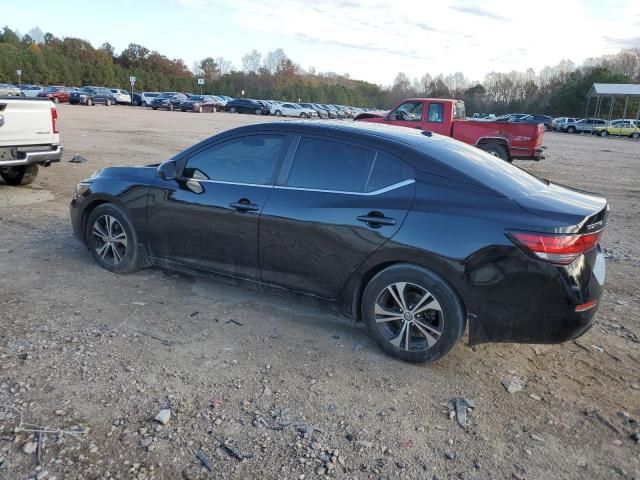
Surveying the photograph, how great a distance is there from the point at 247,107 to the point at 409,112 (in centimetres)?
3937

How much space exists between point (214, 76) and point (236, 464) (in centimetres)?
11213

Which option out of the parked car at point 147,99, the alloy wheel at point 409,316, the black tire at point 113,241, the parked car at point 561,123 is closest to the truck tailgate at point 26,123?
the black tire at point 113,241

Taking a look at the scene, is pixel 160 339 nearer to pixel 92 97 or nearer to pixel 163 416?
pixel 163 416

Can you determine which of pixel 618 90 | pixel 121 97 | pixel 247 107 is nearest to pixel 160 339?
pixel 247 107

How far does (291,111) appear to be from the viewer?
54.0 metres

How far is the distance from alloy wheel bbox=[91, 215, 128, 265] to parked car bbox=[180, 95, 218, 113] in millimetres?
46358

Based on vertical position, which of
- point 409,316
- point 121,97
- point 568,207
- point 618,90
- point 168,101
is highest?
point 618,90

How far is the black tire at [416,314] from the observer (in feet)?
11.6

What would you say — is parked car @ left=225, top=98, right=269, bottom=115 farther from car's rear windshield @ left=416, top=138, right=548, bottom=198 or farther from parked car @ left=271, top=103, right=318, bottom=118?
car's rear windshield @ left=416, top=138, right=548, bottom=198

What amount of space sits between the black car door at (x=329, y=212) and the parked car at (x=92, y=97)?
1993 inches

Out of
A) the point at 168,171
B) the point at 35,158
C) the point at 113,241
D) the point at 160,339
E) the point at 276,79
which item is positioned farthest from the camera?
the point at 276,79

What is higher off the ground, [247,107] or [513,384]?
[247,107]

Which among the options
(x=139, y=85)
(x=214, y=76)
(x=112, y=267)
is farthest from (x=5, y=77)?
(x=112, y=267)

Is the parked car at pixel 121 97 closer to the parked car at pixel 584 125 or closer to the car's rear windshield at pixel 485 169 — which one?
the parked car at pixel 584 125
